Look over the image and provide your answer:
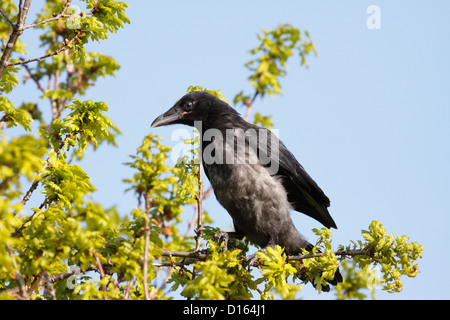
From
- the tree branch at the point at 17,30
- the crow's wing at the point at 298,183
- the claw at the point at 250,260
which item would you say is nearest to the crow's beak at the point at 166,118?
the crow's wing at the point at 298,183

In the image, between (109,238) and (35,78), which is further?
(35,78)

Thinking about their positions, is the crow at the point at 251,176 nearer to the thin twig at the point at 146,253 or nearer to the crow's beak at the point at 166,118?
the crow's beak at the point at 166,118

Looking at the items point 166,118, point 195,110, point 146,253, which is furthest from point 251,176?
point 146,253

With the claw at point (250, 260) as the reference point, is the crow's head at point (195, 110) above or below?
above

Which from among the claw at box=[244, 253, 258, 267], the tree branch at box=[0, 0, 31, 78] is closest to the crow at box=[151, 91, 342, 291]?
the claw at box=[244, 253, 258, 267]

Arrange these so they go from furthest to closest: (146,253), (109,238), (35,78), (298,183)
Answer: (35,78), (298,183), (109,238), (146,253)

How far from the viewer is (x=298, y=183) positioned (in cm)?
575

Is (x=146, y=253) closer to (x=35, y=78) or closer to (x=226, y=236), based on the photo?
(x=226, y=236)

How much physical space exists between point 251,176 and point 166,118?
1.35 metres

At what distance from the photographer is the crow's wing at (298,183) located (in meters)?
5.68

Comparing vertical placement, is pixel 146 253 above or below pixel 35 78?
below

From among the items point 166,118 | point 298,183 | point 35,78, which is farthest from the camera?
point 35,78

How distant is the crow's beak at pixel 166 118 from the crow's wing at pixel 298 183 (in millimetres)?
1089

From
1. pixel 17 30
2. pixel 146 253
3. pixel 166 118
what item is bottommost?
pixel 146 253
